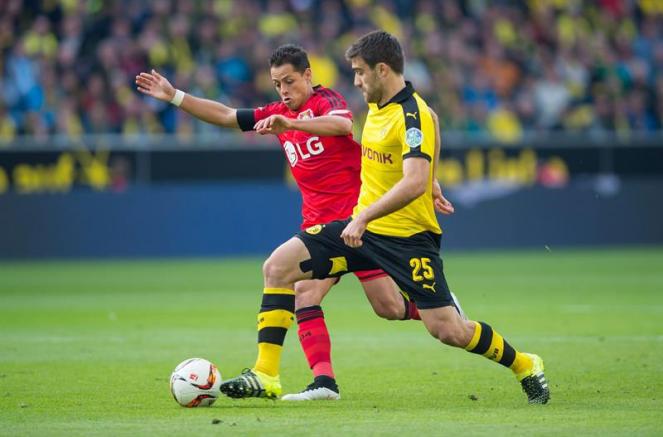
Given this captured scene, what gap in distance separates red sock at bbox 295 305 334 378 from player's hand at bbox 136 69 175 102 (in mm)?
1638

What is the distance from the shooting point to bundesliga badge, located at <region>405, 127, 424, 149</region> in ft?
24.4

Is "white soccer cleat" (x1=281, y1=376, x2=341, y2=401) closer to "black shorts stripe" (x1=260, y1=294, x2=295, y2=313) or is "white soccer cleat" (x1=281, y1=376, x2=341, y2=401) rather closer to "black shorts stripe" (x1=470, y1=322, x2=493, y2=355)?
"black shorts stripe" (x1=260, y1=294, x2=295, y2=313)

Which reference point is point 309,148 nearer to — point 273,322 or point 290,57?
point 290,57

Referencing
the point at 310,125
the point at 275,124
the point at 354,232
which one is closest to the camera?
the point at 354,232

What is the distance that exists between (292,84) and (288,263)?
1257mm

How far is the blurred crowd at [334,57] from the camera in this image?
21.4 meters

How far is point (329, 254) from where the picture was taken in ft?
25.8

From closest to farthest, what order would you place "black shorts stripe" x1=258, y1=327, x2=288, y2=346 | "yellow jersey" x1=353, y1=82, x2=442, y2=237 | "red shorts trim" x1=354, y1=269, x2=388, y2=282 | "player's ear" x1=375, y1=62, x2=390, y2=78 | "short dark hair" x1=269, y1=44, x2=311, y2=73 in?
1. "yellow jersey" x1=353, y1=82, x2=442, y2=237
2. "player's ear" x1=375, y1=62, x2=390, y2=78
3. "black shorts stripe" x1=258, y1=327, x2=288, y2=346
4. "short dark hair" x1=269, y1=44, x2=311, y2=73
5. "red shorts trim" x1=354, y1=269, x2=388, y2=282

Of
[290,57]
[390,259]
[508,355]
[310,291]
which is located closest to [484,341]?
[508,355]

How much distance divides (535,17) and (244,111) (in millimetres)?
18955

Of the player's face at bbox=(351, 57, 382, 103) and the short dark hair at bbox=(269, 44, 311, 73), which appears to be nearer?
the player's face at bbox=(351, 57, 382, 103)

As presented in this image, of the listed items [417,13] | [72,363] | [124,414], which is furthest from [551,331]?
[417,13]

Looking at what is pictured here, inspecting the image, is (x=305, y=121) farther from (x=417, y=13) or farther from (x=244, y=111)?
(x=417, y=13)

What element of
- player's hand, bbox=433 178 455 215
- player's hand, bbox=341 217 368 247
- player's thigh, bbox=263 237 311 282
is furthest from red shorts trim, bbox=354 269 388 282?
player's hand, bbox=341 217 368 247
